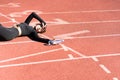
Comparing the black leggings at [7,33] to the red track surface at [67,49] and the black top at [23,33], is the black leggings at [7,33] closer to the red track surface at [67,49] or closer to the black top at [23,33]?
the black top at [23,33]

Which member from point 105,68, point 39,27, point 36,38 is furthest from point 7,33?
point 105,68

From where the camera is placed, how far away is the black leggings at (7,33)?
840 centimetres

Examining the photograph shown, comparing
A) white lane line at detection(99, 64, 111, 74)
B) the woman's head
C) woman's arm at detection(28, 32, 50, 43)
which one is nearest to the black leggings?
woman's arm at detection(28, 32, 50, 43)

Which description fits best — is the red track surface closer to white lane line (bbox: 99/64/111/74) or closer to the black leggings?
white lane line (bbox: 99/64/111/74)

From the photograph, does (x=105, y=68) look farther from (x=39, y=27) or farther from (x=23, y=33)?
(x=23, y=33)

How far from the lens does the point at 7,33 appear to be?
8.50 meters

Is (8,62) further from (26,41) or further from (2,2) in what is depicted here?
(2,2)

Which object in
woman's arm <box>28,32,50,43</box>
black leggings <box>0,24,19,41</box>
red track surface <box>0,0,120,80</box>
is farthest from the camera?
woman's arm <box>28,32,50,43</box>

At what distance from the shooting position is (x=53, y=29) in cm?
1003

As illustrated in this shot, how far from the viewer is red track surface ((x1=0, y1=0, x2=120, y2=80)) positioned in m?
6.85

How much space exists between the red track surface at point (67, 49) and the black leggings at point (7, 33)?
0.14m

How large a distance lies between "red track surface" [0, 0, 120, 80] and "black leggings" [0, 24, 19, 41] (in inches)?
5.5

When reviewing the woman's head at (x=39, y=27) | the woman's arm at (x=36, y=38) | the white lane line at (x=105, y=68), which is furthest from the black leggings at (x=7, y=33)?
the white lane line at (x=105, y=68)

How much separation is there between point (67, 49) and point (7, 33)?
1.68 meters
